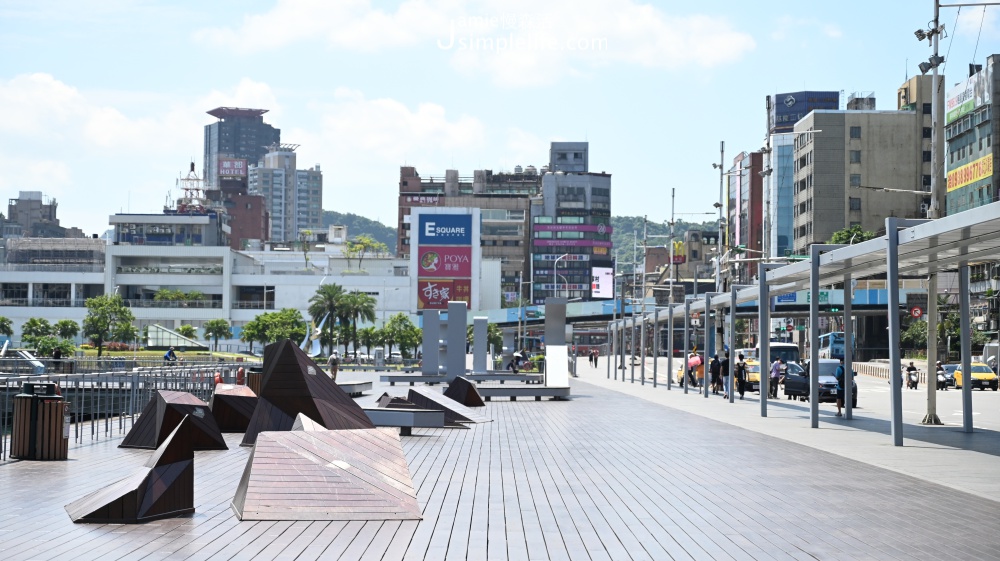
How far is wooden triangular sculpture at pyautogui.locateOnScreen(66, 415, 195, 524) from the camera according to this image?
31.3 ft

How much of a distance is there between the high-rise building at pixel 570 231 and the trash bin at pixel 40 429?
16082 centimetres

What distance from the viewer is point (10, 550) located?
8203mm

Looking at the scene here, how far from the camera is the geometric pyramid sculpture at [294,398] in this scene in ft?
51.9

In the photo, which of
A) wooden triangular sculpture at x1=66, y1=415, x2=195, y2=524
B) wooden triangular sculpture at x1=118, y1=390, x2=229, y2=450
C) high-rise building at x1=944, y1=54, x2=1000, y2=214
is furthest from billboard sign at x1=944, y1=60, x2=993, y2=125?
A: wooden triangular sculpture at x1=66, y1=415, x2=195, y2=524

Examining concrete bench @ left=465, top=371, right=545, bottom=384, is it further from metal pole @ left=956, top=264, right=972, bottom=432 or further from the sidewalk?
metal pole @ left=956, top=264, right=972, bottom=432

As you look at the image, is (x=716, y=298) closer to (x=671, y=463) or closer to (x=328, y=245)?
(x=671, y=463)

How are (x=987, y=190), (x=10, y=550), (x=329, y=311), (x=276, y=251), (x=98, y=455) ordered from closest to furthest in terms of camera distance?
(x=10, y=550) → (x=98, y=455) → (x=987, y=190) → (x=329, y=311) → (x=276, y=251)

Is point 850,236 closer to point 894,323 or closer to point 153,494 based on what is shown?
point 894,323

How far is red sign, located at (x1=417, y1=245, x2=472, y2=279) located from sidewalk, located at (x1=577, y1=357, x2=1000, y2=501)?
80.6m

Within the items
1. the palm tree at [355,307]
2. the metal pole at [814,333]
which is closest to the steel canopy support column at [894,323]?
the metal pole at [814,333]

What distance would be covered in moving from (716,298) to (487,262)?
97502mm

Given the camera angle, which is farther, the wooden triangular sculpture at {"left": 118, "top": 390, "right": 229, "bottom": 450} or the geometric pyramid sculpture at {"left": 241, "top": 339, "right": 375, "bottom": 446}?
the geometric pyramid sculpture at {"left": 241, "top": 339, "right": 375, "bottom": 446}

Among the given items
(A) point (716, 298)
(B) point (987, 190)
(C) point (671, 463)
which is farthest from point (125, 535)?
(B) point (987, 190)

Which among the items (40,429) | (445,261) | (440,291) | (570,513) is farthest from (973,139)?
(570,513)
